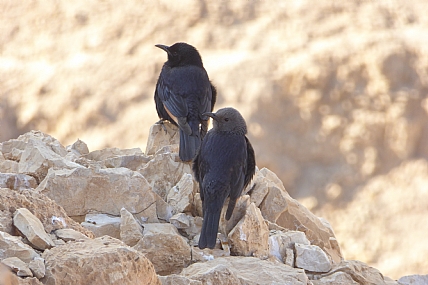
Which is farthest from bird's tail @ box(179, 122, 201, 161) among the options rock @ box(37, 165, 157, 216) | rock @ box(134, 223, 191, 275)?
rock @ box(134, 223, 191, 275)

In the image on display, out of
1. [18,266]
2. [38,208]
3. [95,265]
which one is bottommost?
[18,266]

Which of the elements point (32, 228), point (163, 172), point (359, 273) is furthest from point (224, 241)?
point (32, 228)

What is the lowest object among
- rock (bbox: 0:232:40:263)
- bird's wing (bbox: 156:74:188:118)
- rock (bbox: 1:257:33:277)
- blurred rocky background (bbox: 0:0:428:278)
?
rock (bbox: 1:257:33:277)

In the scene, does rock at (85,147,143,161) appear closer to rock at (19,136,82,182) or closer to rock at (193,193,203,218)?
rock at (19,136,82,182)

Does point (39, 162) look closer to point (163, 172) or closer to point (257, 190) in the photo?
point (163, 172)

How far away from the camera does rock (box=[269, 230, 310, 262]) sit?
529 centimetres

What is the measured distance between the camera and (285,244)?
5457 mm

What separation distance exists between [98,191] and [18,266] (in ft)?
7.23

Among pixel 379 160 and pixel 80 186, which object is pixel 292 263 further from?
pixel 379 160

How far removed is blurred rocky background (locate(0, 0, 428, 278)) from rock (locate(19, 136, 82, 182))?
5912mm

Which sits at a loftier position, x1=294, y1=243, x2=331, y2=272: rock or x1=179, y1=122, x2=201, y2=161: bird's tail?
x1=179, y1=122, x2=201, y2=161: bird's tail

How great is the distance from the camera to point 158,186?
19.7 feet

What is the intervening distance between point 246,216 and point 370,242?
23.1 ft

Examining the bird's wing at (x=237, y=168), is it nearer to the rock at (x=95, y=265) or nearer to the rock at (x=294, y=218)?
the rock at (x=294, y=218)
